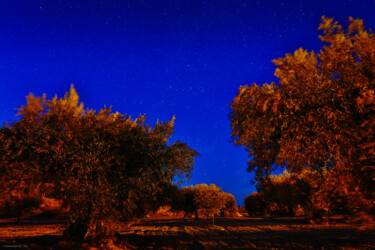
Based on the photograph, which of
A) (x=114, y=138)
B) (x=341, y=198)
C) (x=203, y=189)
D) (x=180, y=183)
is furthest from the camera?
(x=203, y=189)

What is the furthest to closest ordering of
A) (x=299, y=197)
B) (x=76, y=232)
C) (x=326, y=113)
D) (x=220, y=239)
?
(x=299, y=197), (x=220, y=239), (x=76, y=232), (x=326, y=113)

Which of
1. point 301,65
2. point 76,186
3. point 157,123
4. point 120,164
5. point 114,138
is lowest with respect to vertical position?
point 76,186

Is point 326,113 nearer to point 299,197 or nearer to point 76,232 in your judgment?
point 76,232

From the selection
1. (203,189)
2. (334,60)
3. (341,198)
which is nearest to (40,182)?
(341,198)

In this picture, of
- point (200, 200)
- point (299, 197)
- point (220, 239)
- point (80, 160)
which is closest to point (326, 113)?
point (80, 160)

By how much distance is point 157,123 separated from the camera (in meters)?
18.1

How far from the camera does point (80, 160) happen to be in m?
13.7

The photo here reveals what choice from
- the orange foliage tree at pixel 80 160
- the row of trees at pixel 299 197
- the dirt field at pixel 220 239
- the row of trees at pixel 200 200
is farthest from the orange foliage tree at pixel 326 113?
the row of trees at pixel 200 200

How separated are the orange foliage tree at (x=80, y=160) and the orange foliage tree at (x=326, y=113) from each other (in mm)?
7727

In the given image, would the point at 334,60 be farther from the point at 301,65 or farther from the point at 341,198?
the point at 341,198

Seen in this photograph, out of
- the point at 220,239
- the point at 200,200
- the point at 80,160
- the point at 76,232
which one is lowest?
the point at 220,239

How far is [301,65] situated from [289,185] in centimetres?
4424

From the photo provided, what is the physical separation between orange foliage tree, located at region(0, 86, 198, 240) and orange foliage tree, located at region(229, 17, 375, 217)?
7.73 meters

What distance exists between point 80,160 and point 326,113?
44.4ft
